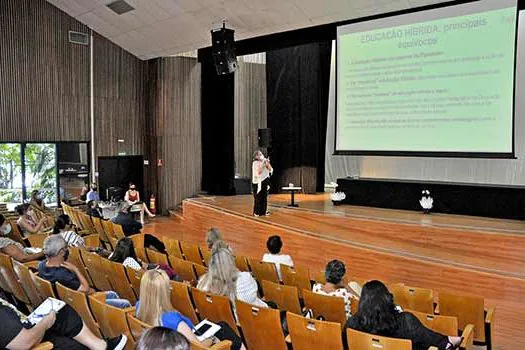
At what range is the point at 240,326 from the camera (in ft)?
12.4

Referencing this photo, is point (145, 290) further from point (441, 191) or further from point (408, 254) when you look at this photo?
point (441, 191)

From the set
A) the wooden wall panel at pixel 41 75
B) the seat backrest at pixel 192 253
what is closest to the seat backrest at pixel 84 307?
the seat backrest at pixel 192 253

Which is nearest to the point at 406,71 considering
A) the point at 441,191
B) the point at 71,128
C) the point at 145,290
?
the point at 441,191

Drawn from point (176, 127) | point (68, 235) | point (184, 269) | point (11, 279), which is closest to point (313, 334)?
point (184, 269)

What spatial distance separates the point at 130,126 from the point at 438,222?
8.54m

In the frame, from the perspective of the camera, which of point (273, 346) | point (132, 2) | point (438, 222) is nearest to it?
point (273, 346)

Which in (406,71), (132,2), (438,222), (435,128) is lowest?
(438,222)

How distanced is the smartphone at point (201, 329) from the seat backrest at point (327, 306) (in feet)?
3.35

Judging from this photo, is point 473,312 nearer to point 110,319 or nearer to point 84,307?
point 110,319

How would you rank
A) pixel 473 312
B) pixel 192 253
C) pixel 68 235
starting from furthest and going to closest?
1. pixel 192 253
2. pixel 68 235
3. pixel 473 312

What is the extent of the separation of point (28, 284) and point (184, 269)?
57.6 inches

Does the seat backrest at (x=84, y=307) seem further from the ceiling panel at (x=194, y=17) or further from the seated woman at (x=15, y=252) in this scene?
the ceiling panel at (x=194, y=17)

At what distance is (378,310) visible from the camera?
3160 mm

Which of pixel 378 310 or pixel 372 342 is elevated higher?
pixel 378 310
